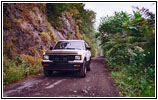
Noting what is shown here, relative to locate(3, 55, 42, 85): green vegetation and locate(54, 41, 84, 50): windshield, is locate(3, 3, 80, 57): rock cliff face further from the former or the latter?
locate(54, 41, 84, 50): windshield

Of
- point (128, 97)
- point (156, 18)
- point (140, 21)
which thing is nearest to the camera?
point (128, 97)

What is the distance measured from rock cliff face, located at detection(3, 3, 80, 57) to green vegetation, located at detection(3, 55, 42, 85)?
71 cm

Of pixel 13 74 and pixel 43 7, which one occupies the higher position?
pixel 43 7

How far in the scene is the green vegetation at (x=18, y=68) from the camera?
6.26 metres

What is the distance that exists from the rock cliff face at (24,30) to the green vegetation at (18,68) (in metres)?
0.71

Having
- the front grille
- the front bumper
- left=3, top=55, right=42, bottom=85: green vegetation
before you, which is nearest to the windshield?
the front grille

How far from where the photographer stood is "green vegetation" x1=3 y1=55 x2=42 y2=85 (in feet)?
20.5

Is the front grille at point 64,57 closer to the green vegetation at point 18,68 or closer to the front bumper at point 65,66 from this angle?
the front bumper at point 65,66

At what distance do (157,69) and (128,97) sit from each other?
6.04 feet

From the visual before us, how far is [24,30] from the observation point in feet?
34.3

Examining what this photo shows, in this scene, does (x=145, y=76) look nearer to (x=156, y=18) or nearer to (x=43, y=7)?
(x=156, y=18)

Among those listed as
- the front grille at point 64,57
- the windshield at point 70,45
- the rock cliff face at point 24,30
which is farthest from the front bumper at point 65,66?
the rock cliff face at point 24,30

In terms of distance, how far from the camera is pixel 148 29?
603 cm

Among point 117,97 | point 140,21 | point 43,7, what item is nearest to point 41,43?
point 43,7
